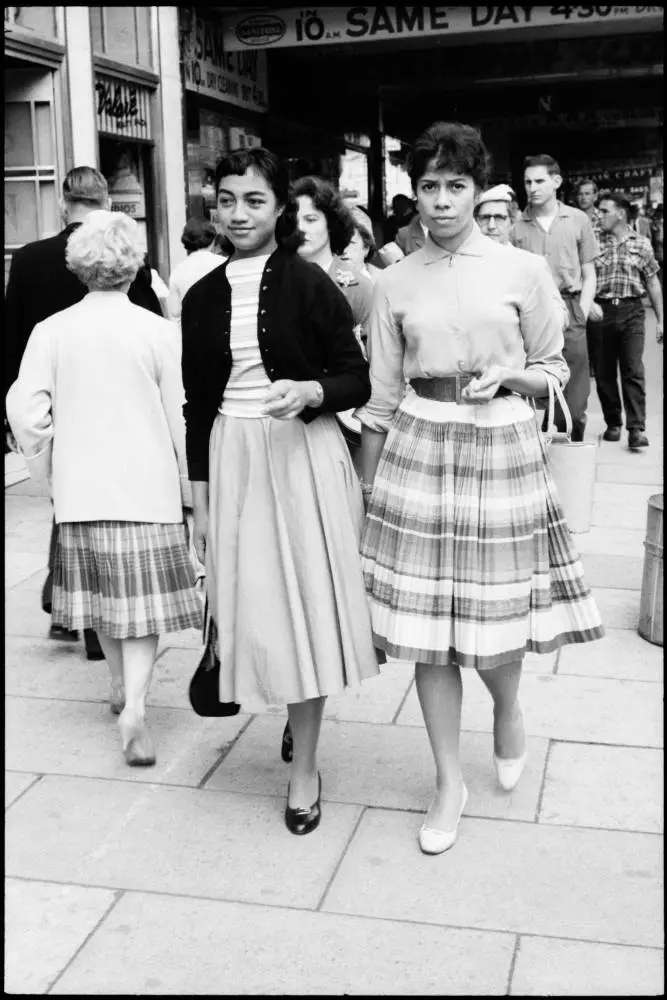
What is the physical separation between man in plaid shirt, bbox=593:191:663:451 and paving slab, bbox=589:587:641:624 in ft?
11.9

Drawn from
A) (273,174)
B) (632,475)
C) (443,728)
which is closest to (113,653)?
(443,728)

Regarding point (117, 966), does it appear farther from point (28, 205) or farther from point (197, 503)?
point (28, 205)

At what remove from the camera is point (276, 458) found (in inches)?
139

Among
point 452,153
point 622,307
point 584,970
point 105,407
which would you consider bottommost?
point 584,970

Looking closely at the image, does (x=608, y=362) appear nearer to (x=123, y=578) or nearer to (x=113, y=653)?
(x=113, y=653)

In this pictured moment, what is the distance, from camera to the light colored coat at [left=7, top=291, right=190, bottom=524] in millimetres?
4004

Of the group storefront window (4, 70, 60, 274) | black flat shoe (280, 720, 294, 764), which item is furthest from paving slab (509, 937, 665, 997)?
storefront window (4, 70, 60, 274)

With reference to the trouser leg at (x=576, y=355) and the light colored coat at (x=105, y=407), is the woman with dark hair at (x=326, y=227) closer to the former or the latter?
the light colored coat at (x=105, y=407)

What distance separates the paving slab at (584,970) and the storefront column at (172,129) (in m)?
9.87

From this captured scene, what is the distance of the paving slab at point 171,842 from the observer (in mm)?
3406

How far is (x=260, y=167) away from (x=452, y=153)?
55 centimetres

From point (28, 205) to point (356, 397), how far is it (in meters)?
7.00

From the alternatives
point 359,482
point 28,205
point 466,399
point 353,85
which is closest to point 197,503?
point 359,482

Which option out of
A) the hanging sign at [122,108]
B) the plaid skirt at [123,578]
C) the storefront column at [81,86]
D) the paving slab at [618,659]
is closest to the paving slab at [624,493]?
Result: the paving slab at [618,659]
